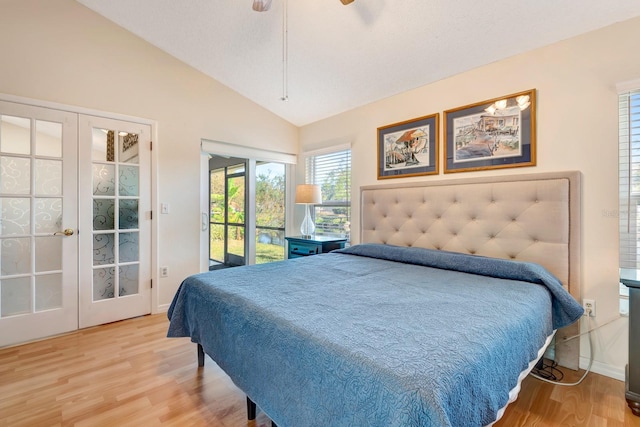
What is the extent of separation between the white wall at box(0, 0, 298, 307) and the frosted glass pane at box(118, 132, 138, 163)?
0.63ft

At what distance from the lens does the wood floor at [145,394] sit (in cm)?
154

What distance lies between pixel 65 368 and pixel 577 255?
11.8 ft

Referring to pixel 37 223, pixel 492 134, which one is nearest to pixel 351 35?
pixel 492 134

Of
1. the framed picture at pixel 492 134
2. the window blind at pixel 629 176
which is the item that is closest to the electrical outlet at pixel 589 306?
the window blind at pixel 629 176

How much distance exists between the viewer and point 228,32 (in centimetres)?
258

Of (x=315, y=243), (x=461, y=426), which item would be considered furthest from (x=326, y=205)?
(x=461, y=426)

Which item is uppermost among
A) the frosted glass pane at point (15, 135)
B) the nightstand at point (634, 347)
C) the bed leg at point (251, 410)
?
the frosted glass pane at point (15, 135)

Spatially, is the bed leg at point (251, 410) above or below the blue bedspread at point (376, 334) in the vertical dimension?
below

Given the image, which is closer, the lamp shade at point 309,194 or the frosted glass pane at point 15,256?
the frosted glass pane at point 15,256

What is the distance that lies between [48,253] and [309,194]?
248 centimetres

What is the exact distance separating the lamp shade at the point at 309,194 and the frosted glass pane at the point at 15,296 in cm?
257

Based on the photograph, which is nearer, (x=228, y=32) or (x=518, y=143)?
(x=518, y=143)

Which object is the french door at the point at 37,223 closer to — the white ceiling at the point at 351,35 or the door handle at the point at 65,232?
the door handle at the point at 65,232

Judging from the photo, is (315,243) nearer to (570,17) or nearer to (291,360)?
(291,360)
